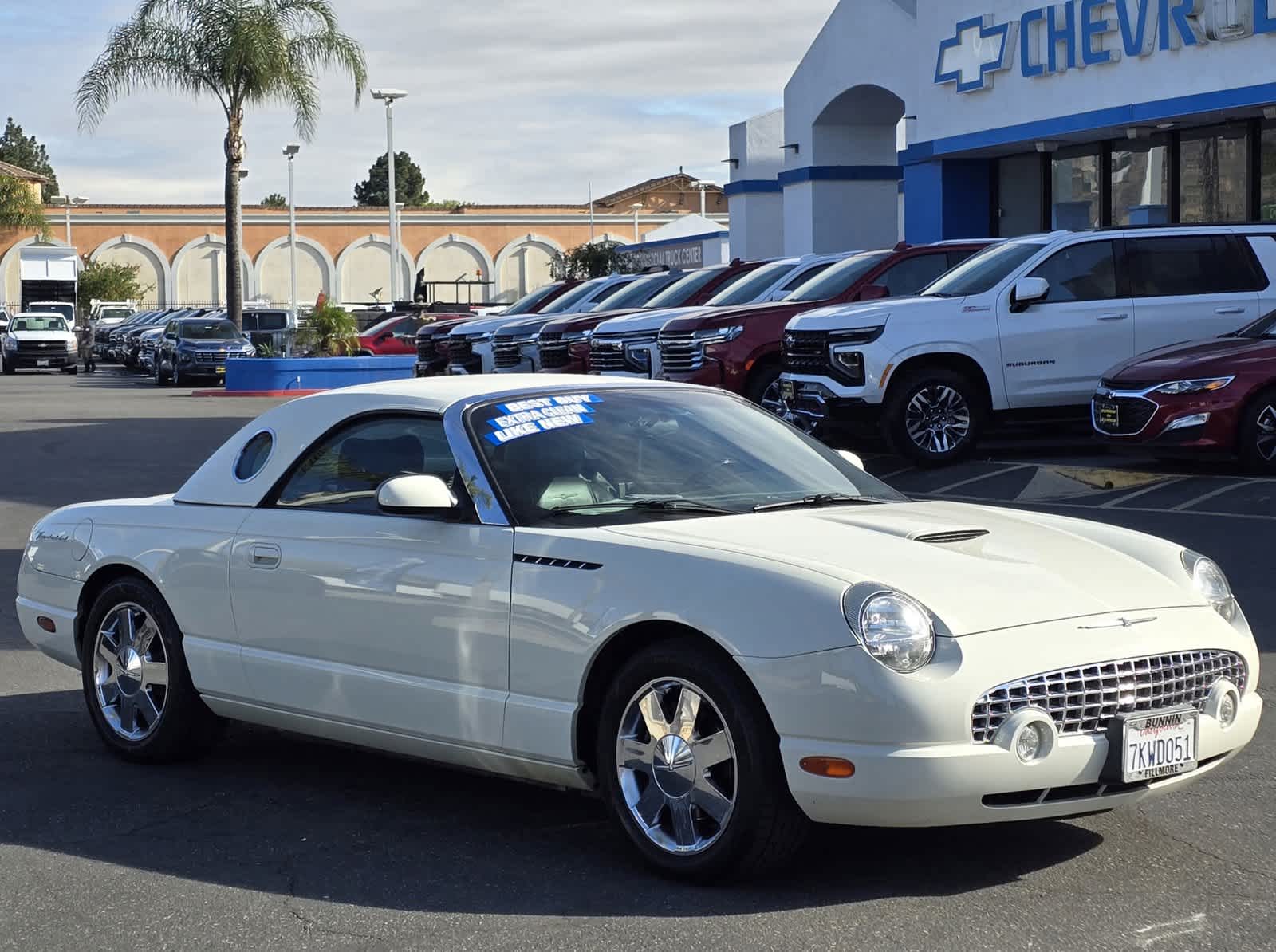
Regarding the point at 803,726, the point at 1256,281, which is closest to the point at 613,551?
the point at 803,726

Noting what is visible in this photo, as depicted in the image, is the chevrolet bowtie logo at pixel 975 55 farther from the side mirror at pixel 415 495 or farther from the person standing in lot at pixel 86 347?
the person standing in lot at pixel 86 347

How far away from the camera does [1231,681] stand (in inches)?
208

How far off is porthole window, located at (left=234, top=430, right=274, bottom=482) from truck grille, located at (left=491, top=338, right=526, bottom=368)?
16.9 m

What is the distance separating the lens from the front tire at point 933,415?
52.0 ft

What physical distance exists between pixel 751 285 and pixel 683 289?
191 centimetres

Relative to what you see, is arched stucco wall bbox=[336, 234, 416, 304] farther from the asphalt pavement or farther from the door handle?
the door handle

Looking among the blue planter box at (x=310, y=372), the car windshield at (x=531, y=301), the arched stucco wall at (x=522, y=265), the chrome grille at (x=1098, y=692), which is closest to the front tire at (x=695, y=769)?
the chrome grille at (x=1098, y=692)

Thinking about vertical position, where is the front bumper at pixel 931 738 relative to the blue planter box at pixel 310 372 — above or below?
below

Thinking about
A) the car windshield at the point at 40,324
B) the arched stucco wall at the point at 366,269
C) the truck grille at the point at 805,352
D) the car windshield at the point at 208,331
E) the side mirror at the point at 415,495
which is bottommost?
the side mirror at the point at 415,495

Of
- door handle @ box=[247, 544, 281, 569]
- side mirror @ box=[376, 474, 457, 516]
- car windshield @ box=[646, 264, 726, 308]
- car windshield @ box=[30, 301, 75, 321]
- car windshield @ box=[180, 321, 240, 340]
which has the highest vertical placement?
car windshield @ box=[30, 301, 75, 321]

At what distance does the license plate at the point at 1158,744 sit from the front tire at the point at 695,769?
0.90 m

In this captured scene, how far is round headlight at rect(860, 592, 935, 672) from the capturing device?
15.5 ft

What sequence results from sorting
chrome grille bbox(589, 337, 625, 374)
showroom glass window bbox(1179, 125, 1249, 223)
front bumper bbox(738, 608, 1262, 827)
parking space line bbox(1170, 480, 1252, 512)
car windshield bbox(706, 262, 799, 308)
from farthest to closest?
showroom glass window bbox(1179, 125, 1249, 223)
car windshield bbox(706, 262, 799, 308)
chrome grille bbox(589, 337, 625, 374)
parking space line bbox(1170, 480, 1252, 512)
front bumper bbox(738, 608, 1262, 827)

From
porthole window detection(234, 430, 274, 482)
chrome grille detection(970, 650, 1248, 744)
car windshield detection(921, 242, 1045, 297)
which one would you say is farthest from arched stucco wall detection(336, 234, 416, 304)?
chrome grille detection(970, 650, 1248, 744)
